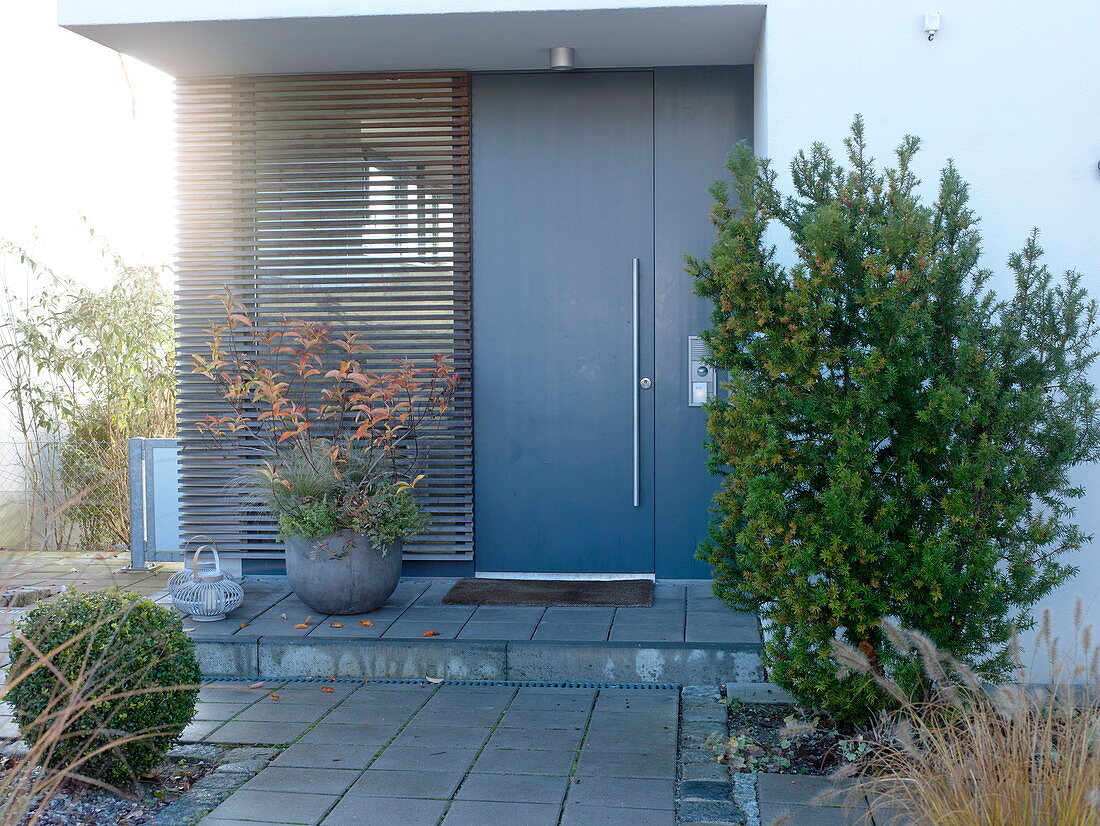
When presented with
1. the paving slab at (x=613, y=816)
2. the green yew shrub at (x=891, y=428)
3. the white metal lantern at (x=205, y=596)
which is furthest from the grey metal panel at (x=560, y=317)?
the paving slab at (x=613, y=816)

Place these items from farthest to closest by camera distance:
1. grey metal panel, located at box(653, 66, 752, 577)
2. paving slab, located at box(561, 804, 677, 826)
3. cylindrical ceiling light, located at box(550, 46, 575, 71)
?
1. grey metal panel, located at box(653, 66, 752, 577)
2. cylindrical ceiling light, located at box(550, 46, 575, 71)
3. paving slab, located at box(561, 804, 677, 826)

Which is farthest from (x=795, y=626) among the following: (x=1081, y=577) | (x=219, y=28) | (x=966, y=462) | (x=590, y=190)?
(x=219, y=28)

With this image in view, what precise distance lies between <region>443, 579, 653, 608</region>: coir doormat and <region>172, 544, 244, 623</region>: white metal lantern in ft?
3.51

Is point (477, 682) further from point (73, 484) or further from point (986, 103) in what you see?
point (73, 484)

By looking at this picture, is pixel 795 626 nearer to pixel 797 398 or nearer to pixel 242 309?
pixel 797 398

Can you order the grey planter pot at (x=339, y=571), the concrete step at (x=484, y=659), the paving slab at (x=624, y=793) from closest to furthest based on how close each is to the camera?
the paving slab at (x=624, y=793)
the concrete step at (x=484, y=659)
the grey planter pot at (x=339, y=571)

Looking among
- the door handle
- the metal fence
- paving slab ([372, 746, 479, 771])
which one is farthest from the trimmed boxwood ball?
the metal fence

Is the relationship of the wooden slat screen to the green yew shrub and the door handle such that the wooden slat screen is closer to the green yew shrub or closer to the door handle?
the door handle

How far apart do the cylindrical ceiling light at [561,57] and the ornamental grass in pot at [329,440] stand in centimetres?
163

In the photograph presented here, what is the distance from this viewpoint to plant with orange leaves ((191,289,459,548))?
476cm

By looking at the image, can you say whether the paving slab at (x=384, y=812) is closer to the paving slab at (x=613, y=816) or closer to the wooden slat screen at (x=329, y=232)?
the paving slab at (x=613, y=816)

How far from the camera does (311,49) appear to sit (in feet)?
16.8

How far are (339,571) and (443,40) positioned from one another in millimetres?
2644

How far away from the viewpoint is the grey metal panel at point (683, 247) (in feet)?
17.8
